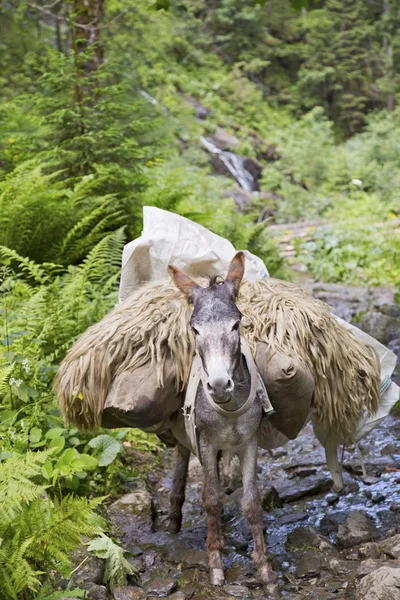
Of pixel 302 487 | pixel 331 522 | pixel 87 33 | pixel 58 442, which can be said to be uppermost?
pixel 87 33

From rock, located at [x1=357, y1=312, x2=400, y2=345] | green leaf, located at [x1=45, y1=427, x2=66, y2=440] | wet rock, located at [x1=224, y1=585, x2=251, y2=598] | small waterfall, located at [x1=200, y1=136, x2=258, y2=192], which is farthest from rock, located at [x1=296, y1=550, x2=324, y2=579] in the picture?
small waterfall, located at [x1=200, y1=136, x2=258, y2=192]

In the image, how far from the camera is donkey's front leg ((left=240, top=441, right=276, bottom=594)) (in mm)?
3445

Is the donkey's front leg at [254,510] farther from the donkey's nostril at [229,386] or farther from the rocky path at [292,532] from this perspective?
the donkey's nostril at [229,386]

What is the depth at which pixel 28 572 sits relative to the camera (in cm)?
258

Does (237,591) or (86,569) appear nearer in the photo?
(86,569)

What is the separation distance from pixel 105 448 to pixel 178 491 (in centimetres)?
55

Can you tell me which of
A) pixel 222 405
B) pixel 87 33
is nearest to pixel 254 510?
pixel 222 405

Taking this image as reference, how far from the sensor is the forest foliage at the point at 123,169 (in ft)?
12.6

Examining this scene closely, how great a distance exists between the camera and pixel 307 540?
153 inches

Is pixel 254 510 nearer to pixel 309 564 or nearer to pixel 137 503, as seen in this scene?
pixel 309 564

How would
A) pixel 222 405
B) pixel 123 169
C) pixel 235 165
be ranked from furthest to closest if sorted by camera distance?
pixel 235 165 → pixel 123 169 → pixel 222 405

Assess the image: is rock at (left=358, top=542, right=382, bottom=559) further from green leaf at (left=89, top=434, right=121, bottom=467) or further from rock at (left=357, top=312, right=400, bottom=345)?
rock at (left=357, top=312, right=400, bottom=345)

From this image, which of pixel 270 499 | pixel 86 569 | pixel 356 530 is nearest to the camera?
pixel 86 569

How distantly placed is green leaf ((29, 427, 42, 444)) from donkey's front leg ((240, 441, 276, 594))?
1.28 m
